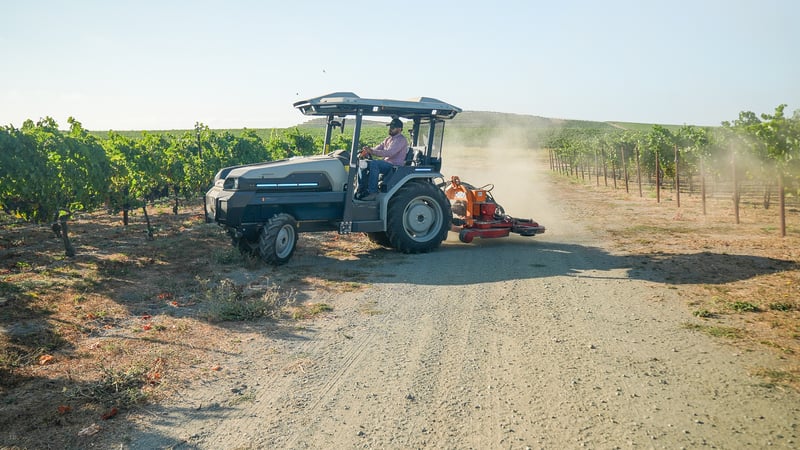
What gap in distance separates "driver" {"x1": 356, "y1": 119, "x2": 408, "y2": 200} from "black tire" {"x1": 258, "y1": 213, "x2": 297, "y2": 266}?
1.46 meters

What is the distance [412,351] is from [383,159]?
19.8 feet

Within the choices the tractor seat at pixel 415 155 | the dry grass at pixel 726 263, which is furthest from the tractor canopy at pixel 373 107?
the dry grass at pixel 726 263

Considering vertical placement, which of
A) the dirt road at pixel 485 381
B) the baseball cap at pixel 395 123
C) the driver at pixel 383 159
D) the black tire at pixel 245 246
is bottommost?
the dirt road at pixel 485 381

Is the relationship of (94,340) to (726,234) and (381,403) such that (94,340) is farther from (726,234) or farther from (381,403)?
(726,234)

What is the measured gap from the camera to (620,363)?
5.43 m

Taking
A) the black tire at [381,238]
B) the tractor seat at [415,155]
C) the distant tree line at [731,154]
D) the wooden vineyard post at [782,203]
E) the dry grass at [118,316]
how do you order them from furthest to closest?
the distant tree line at [731,154] → the wooden vineyard post at [782,203] → the black tire at [381,238] → the tractor seat at [415,155] → the dry grass at [118,316]

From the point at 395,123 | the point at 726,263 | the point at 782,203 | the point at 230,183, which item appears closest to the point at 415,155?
the point at 395,123

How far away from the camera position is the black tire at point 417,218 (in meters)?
11.1

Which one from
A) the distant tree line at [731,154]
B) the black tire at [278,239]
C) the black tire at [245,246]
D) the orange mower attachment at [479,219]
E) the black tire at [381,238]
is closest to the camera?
the black tire at [278,239]

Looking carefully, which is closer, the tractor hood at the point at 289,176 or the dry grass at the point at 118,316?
the dry grass at the point at 118,316

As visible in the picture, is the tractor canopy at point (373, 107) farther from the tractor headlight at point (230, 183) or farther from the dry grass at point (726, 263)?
the dry grass at point (726, 263)

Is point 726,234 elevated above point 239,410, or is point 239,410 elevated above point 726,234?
point 726,234

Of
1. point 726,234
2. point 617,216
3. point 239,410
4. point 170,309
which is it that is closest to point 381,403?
point 239,410

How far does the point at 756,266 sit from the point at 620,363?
5.48m
